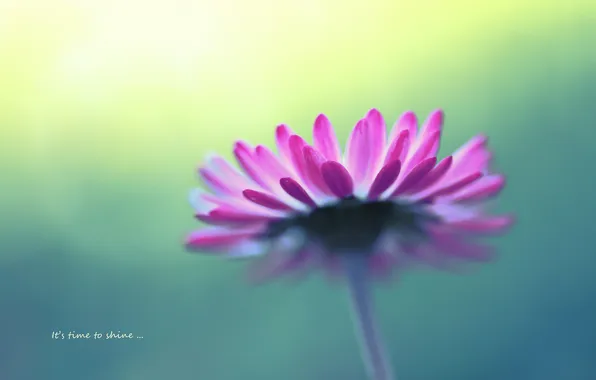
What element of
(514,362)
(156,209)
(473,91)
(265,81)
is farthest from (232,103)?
(514,362)

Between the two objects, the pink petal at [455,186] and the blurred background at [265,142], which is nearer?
the pink petal at [455,186]

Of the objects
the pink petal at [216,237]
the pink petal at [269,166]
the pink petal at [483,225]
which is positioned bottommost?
the pink petal at [483,225]

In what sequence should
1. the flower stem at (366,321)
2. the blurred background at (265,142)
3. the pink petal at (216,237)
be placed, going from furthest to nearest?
the blurred background at (265,142) < the pink petal at (216,237) < the flower stem at (366,321)

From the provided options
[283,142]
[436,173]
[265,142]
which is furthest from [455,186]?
[265,142]

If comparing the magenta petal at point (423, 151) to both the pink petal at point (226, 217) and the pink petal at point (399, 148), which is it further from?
the pink petal at point (226, 217)

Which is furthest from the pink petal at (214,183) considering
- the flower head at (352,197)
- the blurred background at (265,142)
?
the blurred background at (265,142)
